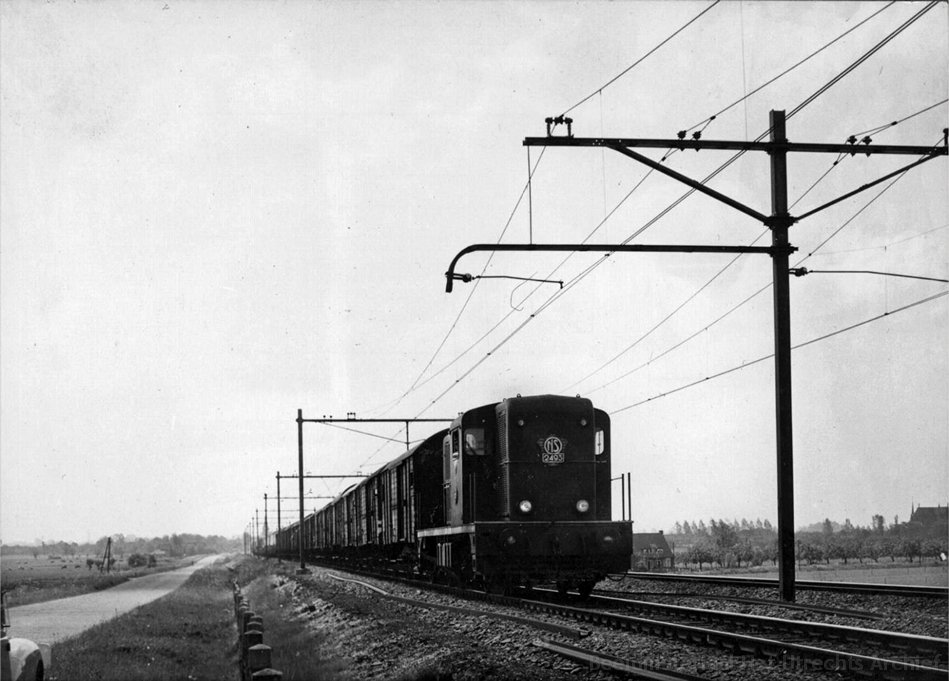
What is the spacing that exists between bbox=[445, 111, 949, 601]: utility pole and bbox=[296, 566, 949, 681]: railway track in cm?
241

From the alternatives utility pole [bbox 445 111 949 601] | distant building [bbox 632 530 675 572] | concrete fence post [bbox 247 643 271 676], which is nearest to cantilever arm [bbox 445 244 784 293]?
utility pole [bbox 445 111 949 601]

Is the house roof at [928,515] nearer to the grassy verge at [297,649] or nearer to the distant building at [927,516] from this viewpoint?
the distant building at [927,516]

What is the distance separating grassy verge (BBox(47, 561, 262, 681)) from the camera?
14.9 metres

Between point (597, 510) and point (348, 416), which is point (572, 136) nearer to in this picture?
point (597, 510)

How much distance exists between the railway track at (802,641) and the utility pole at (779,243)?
7.91ft

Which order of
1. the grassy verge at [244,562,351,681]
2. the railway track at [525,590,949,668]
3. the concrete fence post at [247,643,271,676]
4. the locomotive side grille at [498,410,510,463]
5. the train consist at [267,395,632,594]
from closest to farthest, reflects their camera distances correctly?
the concrete fence post at [247,643,271,676] → the railway track at [525,590,949,668] → the grassy verge at [244,562,351,681] → the train consist at [267,395,632,594] → the locomotive side grille at [498,410,510,463]

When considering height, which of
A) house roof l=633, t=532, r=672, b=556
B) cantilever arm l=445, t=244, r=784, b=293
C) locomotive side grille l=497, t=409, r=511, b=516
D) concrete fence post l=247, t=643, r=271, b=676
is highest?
cantilever arm l=445, t=244, r=784, b=293

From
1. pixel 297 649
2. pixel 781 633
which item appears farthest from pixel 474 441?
pixel 781 633

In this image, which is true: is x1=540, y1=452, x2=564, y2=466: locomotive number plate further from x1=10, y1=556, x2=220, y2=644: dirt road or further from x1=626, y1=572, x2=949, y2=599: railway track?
x1=10, y1=556, x2=220, y2=644: dirt road

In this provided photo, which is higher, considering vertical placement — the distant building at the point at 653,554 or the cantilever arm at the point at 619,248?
the cantilever arm at the point at 619,248

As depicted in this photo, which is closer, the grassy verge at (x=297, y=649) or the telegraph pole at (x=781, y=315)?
the grassy verge at (x=297, y=649)

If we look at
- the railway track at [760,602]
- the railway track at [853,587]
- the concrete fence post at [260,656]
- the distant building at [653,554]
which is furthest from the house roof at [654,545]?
the concrete fence post at [260,656]

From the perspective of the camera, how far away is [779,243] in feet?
48.7

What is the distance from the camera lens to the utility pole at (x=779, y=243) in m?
13.6
